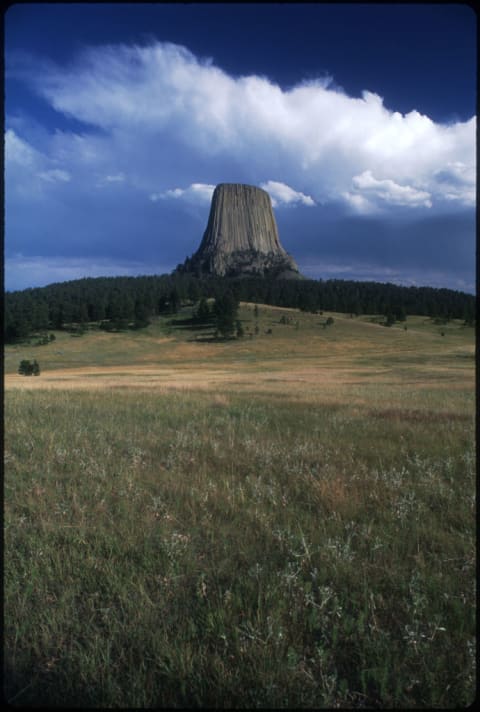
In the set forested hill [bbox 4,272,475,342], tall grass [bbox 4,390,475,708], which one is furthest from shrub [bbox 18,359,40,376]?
tall grass [bbox 4,390,475,708]

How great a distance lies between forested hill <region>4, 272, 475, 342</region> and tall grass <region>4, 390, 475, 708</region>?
117 m

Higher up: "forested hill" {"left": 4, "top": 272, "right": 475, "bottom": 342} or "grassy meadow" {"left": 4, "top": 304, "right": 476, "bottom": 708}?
"forested hill" {"left": 4, "top": 272, "right": 475, "bottom": 342}

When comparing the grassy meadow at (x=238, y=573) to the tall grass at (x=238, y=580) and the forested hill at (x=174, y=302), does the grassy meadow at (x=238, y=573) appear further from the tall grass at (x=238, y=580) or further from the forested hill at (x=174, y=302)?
the forested hill at (x=174, y=302)

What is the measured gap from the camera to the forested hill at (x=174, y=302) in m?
121

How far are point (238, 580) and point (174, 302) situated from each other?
13575 cm

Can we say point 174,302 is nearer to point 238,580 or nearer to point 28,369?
point 28,369

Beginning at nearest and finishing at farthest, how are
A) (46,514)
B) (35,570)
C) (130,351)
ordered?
(35,570) → (46,514) → (130,351)

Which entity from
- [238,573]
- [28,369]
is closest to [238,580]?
[238,573]

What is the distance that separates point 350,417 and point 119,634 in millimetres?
8150

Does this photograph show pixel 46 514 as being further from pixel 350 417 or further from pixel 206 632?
pixel 350 417

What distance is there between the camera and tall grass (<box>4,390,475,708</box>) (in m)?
1.96

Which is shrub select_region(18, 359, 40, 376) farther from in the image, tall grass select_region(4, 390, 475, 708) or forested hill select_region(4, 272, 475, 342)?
tall grass select_region(4, 390, 475, 708)

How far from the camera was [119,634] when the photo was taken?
89.1 inches

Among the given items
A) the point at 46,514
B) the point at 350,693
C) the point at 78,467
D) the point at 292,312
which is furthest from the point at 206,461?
the point at 292,312
